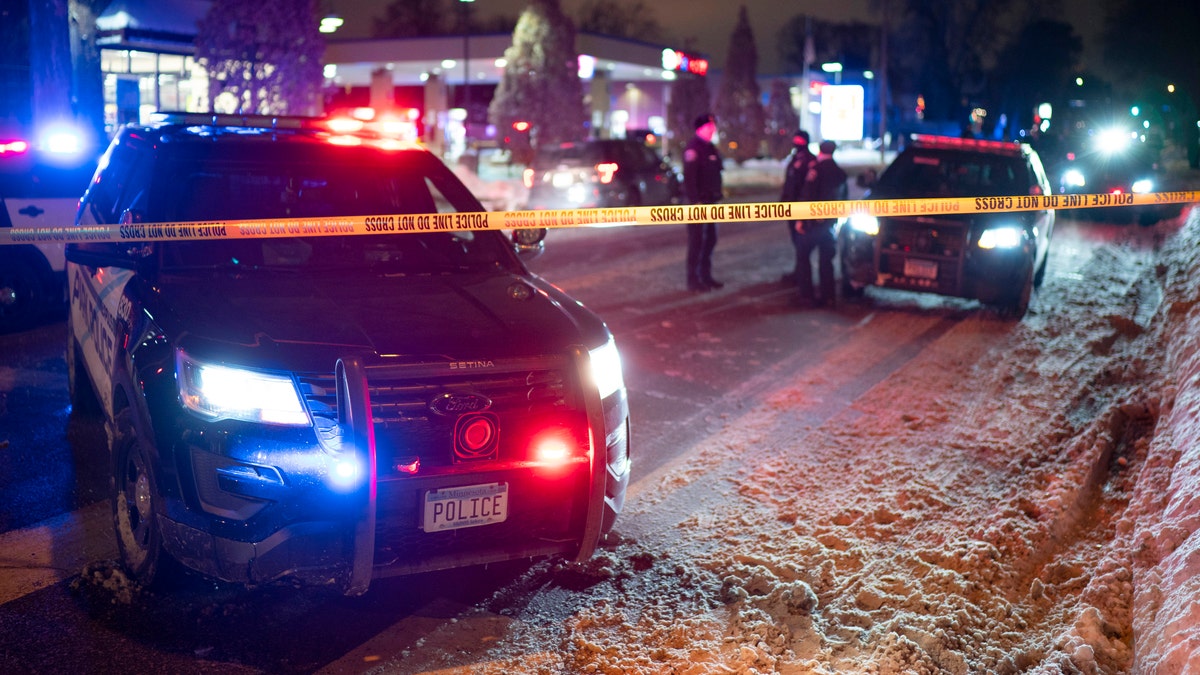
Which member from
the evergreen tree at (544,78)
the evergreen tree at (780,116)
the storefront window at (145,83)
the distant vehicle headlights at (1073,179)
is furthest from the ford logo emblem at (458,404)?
the evergreen tree at (780,116)

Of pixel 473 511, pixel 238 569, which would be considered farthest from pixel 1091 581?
pixel 238 569

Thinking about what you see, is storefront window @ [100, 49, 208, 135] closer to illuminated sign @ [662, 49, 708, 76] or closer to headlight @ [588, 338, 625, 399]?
headlight @ [588, 338, 625, 399]

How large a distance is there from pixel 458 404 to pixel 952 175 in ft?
31.6

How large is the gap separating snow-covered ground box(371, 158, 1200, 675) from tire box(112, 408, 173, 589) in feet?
3.40

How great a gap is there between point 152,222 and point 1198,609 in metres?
4.66

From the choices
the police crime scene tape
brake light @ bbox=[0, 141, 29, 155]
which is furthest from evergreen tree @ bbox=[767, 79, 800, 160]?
the police crime scene tape

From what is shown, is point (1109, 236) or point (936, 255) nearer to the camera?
point (936, 255)

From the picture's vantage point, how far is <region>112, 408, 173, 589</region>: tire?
414cm

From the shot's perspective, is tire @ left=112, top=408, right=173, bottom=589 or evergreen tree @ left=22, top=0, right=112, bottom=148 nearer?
tire @ left=112, top=408, right=173, bottom=589

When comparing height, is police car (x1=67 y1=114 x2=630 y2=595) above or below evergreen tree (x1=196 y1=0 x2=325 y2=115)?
below

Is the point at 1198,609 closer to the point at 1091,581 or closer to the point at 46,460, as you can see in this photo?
the point at 1091,581

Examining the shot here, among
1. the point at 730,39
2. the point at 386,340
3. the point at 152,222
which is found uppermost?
the point at 730,39

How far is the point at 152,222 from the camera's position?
16.9 feet

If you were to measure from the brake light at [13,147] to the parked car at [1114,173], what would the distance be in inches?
806
